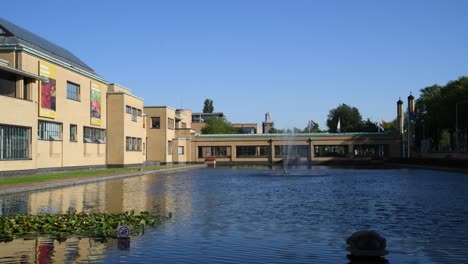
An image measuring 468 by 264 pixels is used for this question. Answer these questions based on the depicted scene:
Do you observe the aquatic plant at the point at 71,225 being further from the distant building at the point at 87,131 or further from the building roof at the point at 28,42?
the building roof at the point at 28,42

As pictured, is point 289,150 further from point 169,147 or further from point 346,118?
point 346,118

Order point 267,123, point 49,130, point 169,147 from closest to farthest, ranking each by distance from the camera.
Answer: point 49,130 → point 169,147 → point 267,123

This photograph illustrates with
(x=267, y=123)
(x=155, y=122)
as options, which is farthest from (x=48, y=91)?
(x=267, y=123)

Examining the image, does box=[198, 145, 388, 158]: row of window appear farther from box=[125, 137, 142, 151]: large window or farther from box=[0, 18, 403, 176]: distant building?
box=[125, 137, 142, 151]: large window

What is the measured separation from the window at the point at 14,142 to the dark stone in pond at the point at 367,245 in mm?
31558

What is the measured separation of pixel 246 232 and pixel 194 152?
8515cm

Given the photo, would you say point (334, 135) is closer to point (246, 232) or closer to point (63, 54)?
point (63, 54)

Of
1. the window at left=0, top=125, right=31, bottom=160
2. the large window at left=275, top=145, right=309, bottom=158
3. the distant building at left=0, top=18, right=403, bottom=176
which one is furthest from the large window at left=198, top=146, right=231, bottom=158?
the window at left=0, top=125, right=31, bottom=160

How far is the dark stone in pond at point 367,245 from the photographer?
11.0 meters

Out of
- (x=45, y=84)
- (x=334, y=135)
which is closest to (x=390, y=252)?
(x=45, y=84)

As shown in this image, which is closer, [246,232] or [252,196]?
[246,232]

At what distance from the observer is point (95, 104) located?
187ft

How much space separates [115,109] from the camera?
203ft

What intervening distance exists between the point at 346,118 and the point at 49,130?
10239 centimetres
